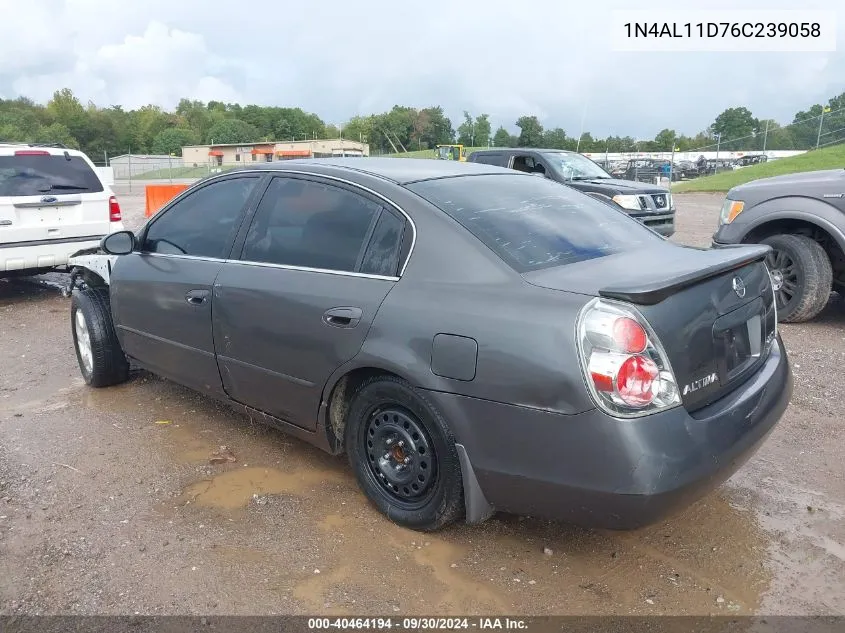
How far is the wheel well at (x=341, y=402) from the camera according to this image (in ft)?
10.5

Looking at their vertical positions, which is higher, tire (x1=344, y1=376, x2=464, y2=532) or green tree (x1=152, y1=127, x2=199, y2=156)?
green tree (x1=152, y1=127, x2=199, y2=156)

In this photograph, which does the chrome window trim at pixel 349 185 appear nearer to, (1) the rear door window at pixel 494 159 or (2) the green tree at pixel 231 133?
(1) the rear door window at pixel 494 159

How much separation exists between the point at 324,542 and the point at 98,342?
109 inches

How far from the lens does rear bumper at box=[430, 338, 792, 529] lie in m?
2.43

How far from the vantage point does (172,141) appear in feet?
300

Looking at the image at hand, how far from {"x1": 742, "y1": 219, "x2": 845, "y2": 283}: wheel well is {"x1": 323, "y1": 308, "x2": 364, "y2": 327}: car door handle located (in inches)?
202

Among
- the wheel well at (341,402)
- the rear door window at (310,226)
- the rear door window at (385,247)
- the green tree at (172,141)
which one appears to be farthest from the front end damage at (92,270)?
the green tree at (172,141)

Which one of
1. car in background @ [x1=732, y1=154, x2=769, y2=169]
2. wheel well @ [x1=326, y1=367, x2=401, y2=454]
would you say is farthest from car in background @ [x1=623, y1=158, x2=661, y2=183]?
wheel well @ [x1=326, y1=367, x2=401, y2=454]

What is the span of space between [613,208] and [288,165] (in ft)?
6.03

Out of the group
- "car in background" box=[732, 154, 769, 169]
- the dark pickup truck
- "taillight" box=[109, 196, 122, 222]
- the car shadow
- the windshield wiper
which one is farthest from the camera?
"car in background" box=[732, 154, 769, 169]

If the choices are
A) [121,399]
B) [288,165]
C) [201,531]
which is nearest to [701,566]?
[201,531]

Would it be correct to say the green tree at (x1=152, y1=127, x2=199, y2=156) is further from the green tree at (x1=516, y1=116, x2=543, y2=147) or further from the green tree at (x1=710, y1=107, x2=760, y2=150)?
the green tree at (x1=710, y1=107, x2=760, y2=150)

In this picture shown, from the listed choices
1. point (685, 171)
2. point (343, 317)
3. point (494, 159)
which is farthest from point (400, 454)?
point (685, 171)

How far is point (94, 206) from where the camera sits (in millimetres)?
8453
